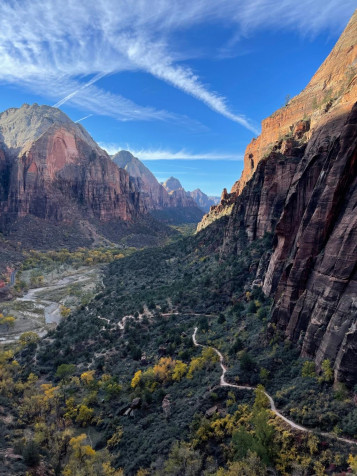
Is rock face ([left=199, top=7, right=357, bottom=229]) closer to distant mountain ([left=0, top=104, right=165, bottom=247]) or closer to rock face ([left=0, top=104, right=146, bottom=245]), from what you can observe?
distant mountain ([left=0, top=104, right=165, bottom=247])

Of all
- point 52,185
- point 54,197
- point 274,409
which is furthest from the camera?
point 52,185

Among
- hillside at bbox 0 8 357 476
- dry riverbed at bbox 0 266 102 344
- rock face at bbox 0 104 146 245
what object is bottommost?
dry riverbed at bbox 0 266 102 344

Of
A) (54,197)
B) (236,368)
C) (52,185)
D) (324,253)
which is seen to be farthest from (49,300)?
(52,185)

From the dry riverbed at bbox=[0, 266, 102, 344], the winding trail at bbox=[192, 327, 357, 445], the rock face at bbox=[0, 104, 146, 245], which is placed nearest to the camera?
the winding trail at bbox=[192, 327, 357, 445]

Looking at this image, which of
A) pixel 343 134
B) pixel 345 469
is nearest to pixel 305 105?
pixel 343 134

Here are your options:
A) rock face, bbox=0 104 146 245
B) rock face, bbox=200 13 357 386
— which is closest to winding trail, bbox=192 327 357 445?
rock face, bbox=200 13 357 386

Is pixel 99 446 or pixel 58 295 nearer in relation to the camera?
pixel 99 446

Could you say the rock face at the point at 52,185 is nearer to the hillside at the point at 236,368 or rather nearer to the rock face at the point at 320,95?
the hillside at the point at 236,368

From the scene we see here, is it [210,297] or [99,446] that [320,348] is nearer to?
[99,446]

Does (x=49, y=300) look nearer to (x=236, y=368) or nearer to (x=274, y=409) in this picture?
(x=236, y=368)
